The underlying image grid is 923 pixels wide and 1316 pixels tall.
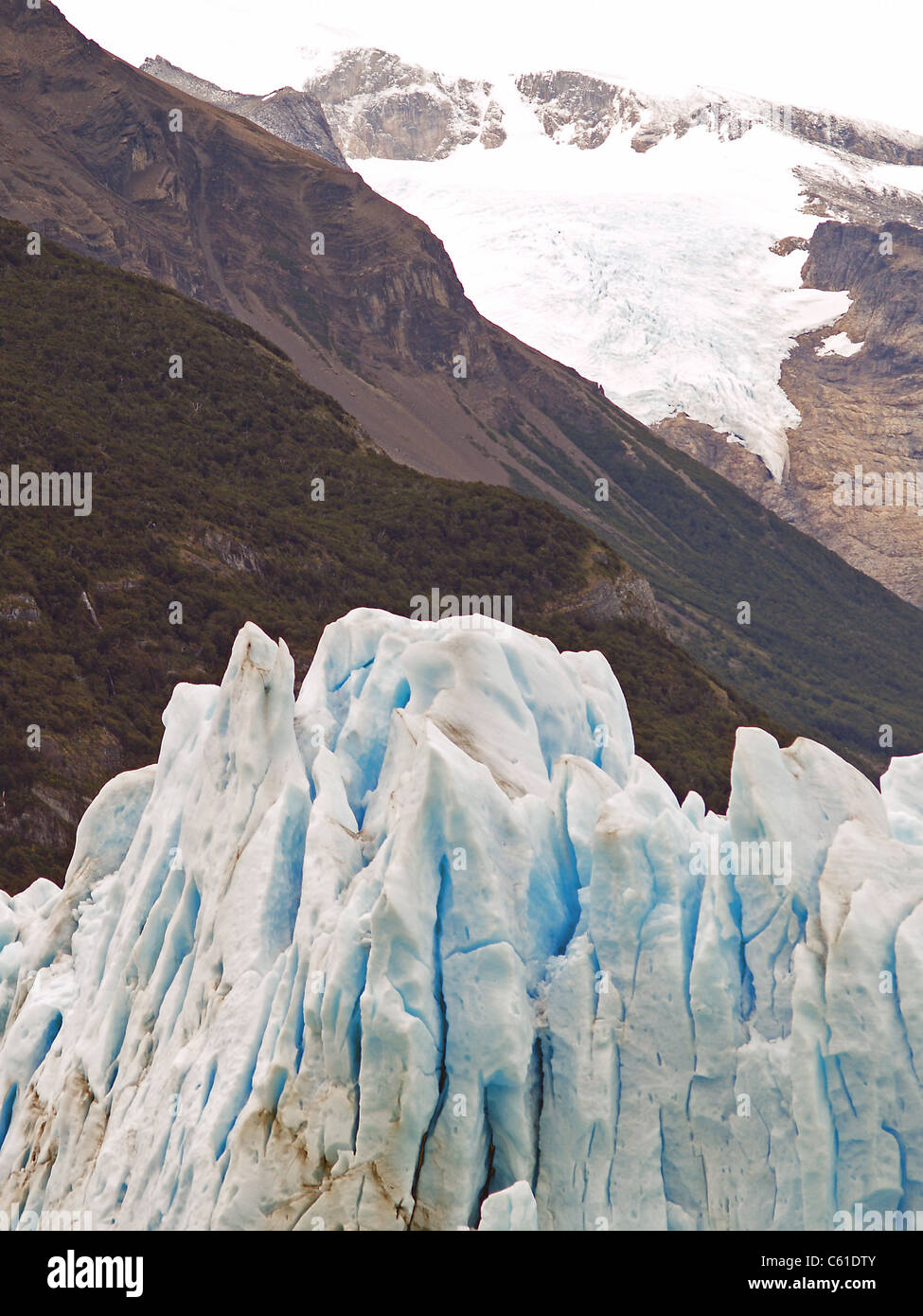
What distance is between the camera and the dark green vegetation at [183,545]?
Answer: 68.4m

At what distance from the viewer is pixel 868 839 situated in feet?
58.6

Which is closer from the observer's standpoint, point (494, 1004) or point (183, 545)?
point (494, 1004)

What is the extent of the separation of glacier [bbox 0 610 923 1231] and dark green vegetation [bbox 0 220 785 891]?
119 ft

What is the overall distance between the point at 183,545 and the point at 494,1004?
7108 cm

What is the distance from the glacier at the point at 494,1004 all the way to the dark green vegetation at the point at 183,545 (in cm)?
3638

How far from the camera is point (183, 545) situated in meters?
85.6

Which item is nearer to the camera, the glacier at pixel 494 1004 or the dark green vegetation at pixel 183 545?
the glacier at pixel 494 1004

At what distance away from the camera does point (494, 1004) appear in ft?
56.5

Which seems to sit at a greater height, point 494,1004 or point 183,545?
point 494,1004

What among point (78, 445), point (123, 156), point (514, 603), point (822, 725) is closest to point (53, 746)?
point (78, 445)

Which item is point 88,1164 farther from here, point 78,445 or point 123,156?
point 123,156

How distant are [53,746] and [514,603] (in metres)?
39.3

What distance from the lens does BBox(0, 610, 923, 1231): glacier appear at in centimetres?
1669
